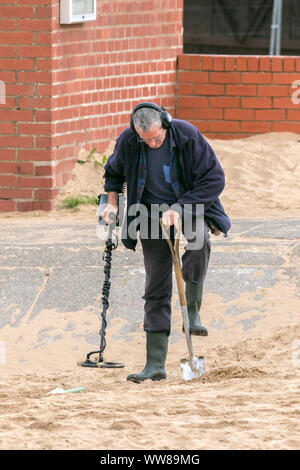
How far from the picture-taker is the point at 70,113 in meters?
10.5

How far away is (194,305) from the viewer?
6.60 metres

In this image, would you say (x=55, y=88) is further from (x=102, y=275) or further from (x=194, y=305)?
(x=194, y=305)

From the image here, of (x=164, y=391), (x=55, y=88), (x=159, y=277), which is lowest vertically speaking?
(x=164, y=391)

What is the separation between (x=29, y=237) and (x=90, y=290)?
1.50 meters

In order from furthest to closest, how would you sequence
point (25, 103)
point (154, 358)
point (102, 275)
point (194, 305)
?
point (25, 103), point (102, 275), point (194, 305), point (154, 358)

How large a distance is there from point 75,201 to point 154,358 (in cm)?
447

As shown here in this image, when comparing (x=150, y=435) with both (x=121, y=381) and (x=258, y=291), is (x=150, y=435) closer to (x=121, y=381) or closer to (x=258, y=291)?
(x=121, y=381)

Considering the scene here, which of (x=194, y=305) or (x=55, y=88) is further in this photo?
(x=55, y=88)

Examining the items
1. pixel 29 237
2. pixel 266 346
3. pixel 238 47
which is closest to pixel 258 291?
pixel 266 346

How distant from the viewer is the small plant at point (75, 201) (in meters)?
10.4

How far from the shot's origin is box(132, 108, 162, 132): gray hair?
567 centimetres

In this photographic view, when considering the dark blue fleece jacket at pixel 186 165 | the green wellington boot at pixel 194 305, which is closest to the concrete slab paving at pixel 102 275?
the green wellington boot at pixel 194 305

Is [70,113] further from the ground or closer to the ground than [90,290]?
further from the ground

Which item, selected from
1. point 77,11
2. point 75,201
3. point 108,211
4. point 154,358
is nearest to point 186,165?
point 108,211
